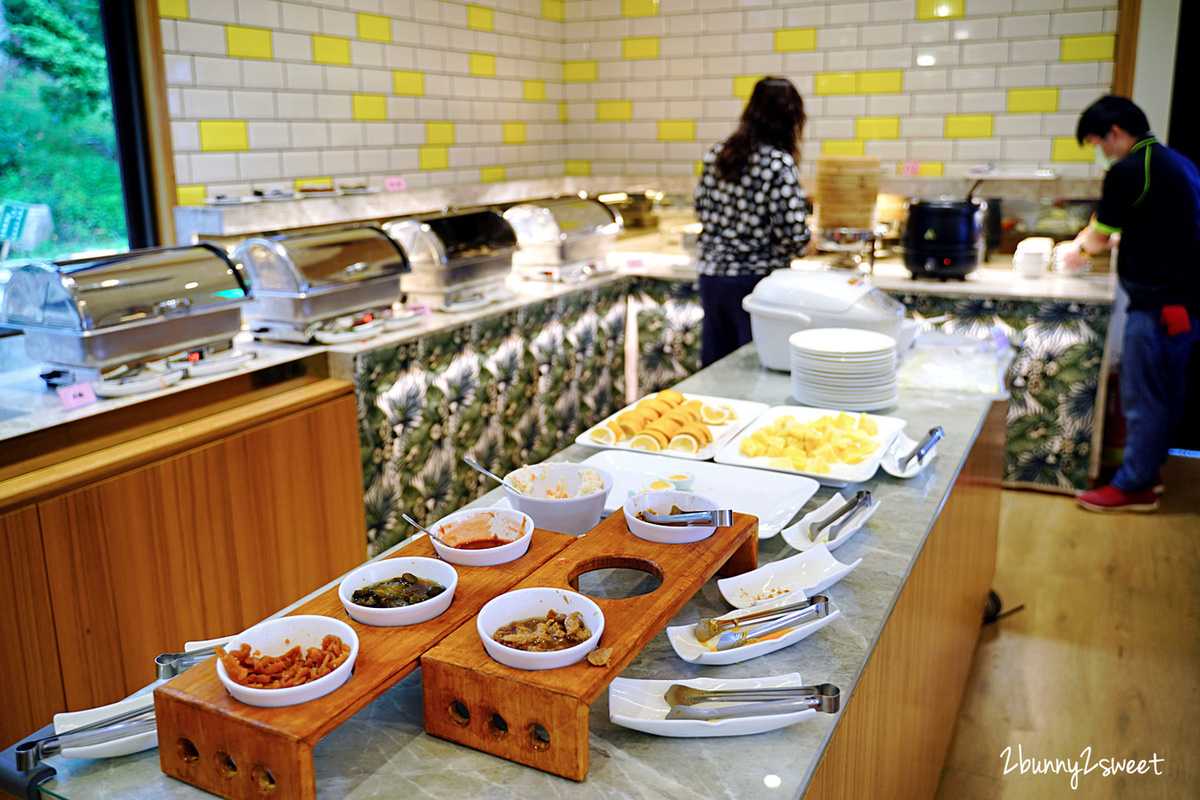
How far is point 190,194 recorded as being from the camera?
147 inches

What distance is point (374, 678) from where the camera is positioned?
1.12m

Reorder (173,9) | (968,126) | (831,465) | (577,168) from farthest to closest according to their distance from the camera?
(577,168) < (968,126) < (173,9) < (831,465)

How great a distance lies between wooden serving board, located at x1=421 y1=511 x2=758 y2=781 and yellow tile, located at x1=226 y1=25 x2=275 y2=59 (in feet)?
10.7

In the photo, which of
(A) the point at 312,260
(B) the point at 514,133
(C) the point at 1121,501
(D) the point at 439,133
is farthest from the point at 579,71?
(C) the point at 1121,501

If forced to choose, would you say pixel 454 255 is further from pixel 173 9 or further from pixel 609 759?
pixel 609 759

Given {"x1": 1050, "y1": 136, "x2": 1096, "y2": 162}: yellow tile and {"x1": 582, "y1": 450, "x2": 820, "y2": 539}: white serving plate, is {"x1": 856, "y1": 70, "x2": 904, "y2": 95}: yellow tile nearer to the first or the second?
{"x1": 1050, "y1": 136, "x2": 1096, "y2": 162}: yellow tile

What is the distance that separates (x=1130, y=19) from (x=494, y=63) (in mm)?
3200

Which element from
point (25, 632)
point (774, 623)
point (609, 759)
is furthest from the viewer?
point (25, 632)

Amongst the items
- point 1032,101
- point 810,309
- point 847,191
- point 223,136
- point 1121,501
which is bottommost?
point 1121,501

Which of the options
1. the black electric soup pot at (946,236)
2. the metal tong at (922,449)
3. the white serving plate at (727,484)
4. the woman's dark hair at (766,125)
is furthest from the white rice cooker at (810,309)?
the black electric soup pot at (946,236)

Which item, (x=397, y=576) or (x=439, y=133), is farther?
(x=439, y=133)

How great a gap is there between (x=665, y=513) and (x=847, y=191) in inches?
142

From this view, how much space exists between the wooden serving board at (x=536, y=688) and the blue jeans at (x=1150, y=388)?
3.48 meters

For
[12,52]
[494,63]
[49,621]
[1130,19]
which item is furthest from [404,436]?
[1130,19]
